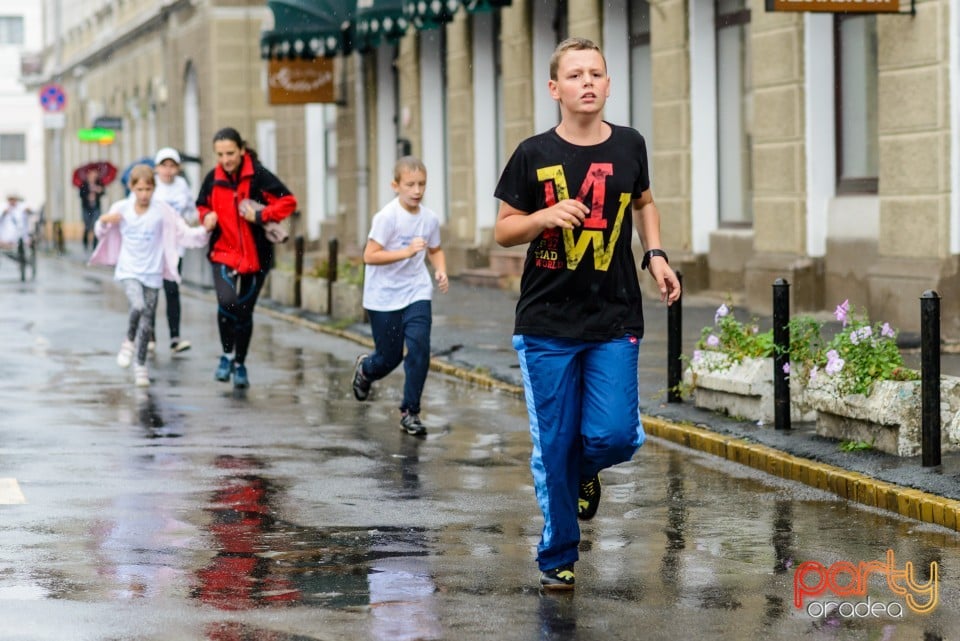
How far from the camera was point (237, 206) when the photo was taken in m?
15.3

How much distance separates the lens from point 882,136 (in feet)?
58.5

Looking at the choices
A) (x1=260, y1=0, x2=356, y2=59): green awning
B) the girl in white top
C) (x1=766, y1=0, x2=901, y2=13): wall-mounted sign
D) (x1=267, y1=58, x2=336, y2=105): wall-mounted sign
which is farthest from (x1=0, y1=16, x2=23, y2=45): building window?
(x1=766, y1=0, x2=901, y2=13): wall-mounted sign

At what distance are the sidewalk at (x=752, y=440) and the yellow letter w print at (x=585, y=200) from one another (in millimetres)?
2388

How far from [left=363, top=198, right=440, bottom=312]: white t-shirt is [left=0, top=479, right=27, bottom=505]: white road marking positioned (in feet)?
10.6

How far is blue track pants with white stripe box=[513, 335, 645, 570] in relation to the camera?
23.9ft

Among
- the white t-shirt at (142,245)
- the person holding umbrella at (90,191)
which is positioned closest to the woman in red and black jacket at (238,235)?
the white t-shirt at (142,245)

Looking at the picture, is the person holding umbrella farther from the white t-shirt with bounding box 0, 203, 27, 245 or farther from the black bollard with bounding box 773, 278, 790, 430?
the black bollard with bounding box 773, 278, 790, 430

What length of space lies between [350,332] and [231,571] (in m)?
13.3

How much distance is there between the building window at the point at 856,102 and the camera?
18.9 m

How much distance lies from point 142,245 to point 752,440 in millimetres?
6758

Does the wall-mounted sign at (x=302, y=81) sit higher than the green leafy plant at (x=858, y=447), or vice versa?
the wall-mounted sign at (x=302, y=81)

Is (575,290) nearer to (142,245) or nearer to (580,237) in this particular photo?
(580,237)

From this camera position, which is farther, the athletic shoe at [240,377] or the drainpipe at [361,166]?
the drainpipe at [361,166]

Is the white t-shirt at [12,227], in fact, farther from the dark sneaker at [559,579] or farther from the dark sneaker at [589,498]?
the dark sneaker at [559,579]
